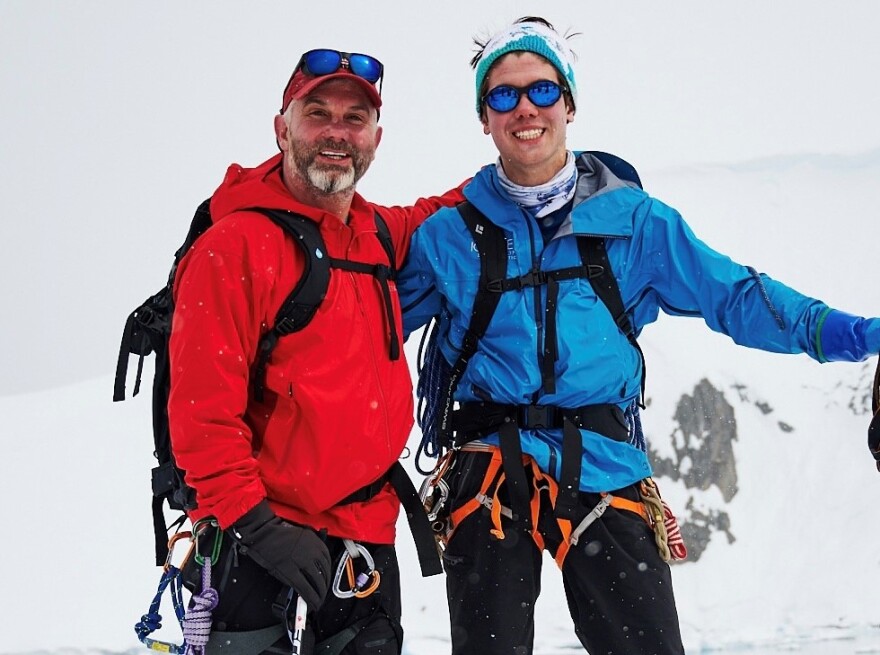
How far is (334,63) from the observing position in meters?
3.69

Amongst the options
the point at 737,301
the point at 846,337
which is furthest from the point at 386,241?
the point at 846,337

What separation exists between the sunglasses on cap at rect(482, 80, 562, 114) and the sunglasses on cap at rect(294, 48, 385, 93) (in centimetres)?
57

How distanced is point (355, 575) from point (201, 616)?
23.3 inches

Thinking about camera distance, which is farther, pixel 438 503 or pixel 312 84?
pixel 438 503

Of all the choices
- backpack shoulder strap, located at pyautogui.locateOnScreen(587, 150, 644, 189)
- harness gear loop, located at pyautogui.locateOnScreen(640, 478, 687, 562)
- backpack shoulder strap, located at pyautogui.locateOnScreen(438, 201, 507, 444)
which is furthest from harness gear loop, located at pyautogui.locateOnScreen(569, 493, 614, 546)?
backpack shoulder strap, located at pyautogui.locateOnScreen(587, 150, 644, 189)

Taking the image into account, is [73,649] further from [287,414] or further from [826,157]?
[826,157]

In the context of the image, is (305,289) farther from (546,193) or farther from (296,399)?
(546,193)

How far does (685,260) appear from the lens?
12.6 feet

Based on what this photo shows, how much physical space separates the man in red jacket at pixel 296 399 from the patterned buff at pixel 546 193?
696 millimetres

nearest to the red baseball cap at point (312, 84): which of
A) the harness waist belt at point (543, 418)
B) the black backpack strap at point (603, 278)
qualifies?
the black backpack strap at point (603, 278)

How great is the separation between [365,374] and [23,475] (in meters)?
11.6

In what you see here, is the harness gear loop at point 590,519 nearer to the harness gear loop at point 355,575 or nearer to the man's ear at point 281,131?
the harness gear loop at point 355,575

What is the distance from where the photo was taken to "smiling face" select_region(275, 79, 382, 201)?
11.8ft

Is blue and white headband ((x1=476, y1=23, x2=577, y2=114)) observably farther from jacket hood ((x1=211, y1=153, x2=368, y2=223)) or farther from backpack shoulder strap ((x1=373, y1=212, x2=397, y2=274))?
jacket hood ((x1=211, y1=153, x2=368, y2=223))
